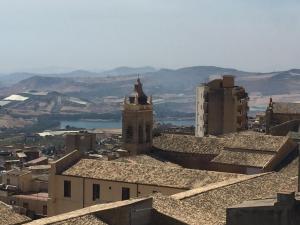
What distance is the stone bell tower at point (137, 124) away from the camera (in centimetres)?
4881

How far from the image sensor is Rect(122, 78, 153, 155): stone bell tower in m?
48.8

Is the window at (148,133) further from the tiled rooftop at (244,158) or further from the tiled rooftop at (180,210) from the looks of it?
the tiled rooftop at (180,210)

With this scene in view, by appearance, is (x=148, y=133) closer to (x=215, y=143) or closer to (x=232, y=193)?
(x=215, y=143)

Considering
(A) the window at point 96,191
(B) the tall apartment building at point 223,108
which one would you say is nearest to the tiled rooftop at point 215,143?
(A) the window at point 96,191

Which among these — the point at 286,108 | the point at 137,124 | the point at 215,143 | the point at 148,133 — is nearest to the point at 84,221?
the point at 215,143

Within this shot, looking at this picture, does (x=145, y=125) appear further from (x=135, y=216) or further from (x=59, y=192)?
(x=135, y=216)

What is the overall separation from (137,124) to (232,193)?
68.1ft

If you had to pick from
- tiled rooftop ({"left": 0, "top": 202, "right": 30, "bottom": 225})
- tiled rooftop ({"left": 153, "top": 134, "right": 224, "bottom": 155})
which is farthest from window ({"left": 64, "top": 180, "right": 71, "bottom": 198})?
tiled rooftop ({"left": 0, "top": 202, "right": 30, "bottom": 225})

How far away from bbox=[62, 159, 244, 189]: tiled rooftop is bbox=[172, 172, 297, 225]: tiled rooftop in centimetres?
315

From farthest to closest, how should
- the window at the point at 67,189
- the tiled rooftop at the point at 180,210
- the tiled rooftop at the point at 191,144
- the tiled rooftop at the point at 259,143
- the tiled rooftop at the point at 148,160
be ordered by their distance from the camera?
the tiled rooftop at the point at 191,144
the tiled rooftop at the point at 148,160
the tiled rooftop at the point at 259,143
the window at the point at 67,189
the tiled rooftop at the point at 180,210

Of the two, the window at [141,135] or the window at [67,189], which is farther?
the window at [141,135]

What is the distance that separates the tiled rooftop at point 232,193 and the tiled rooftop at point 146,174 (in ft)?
10.4

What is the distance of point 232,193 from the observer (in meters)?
29.1

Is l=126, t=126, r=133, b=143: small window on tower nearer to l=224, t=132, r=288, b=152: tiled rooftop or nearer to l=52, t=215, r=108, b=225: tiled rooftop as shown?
l=224, t=132, r=288, b=152: tiled rooftop
